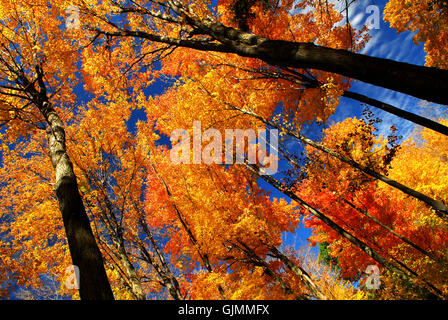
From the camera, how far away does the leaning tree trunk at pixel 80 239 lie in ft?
8.21

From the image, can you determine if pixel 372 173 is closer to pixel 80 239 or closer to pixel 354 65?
pixel 354 65

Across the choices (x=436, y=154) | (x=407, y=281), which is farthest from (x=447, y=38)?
(x=436, y=154)

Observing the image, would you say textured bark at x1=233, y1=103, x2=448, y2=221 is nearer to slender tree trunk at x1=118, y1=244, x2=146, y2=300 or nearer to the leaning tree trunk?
the leaning tree trunk

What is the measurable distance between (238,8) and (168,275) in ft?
31.6

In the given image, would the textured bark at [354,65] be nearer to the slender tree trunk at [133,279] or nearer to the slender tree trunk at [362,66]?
the slender tree trunk at [362,66]

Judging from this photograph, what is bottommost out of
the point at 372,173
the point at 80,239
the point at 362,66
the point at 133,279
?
the point at 133,279

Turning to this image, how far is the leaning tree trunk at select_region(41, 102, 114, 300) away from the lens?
8.21ft

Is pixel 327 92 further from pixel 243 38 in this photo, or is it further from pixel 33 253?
pixel 33 253

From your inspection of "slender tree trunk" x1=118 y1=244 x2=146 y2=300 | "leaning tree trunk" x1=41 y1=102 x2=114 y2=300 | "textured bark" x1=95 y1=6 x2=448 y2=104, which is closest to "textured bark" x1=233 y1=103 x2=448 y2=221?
"textured bark" x1=95 y1=6 x2=448 y2=104

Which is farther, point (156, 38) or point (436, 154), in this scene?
point (436, 154)

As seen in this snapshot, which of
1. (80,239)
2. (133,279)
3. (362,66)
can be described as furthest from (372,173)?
(133,279)

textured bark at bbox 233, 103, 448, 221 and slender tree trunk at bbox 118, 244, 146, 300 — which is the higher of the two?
textured bark at bbox 233, 103, 448, 221

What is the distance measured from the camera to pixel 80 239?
2.79m
